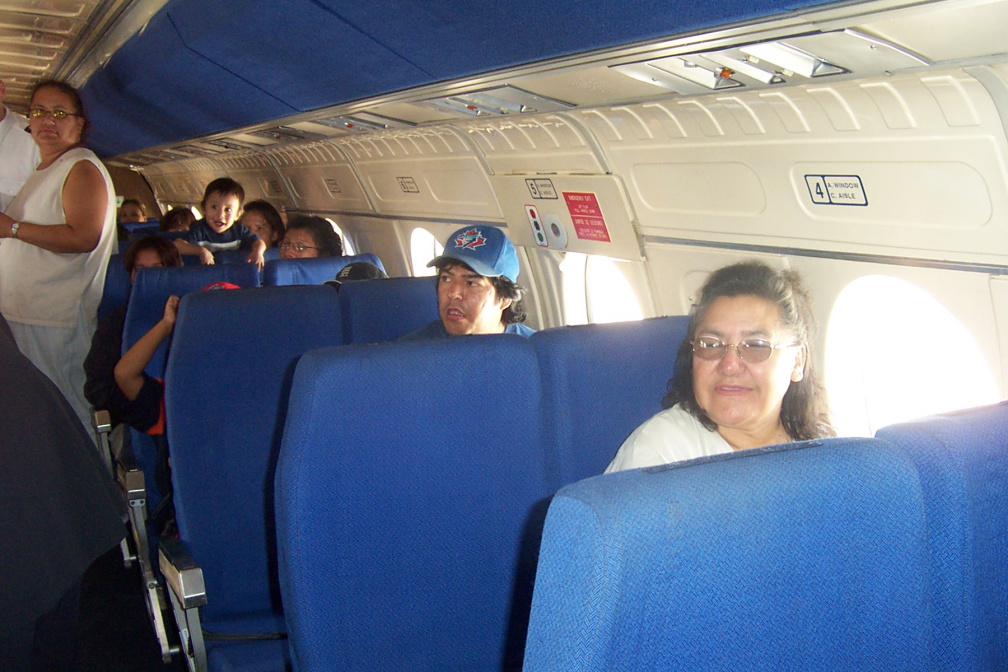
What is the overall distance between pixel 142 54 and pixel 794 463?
675 cm

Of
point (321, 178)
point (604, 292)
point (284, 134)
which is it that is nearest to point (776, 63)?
point (604, 292)

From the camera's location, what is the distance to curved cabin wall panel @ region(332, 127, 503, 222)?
5.71 metres

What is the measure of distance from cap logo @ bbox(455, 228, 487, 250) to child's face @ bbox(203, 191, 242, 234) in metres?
3.96

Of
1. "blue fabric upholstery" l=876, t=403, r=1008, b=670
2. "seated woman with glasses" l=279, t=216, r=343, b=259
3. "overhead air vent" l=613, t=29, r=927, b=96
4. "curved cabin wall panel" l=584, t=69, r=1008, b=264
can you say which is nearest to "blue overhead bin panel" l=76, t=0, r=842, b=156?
"overhead air vent" l=613, t=29, r=927, b=96

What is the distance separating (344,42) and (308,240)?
1.44 m

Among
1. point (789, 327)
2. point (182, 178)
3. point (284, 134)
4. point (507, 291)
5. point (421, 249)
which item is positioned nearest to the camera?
point (789, 327)

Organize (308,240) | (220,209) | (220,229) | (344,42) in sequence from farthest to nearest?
(220,229), (220,209), (308,240), (344,42)

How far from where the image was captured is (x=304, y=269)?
4699 millimetres

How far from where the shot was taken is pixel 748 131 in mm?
3123

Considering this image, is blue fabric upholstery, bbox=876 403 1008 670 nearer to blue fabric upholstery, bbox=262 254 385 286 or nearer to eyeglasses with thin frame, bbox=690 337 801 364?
eyeglasses with thin frame, bbox=690 337 801 364

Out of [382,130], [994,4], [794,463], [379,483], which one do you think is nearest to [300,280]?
[382,130]

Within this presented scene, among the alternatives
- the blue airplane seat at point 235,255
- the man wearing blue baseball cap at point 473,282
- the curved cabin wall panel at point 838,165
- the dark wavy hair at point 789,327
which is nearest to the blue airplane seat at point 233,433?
the man wearing blue baseball cap at point 473,282

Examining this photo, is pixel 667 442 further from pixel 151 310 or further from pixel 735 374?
pixel 151 310

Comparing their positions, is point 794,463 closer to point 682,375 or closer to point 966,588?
point 966,588
